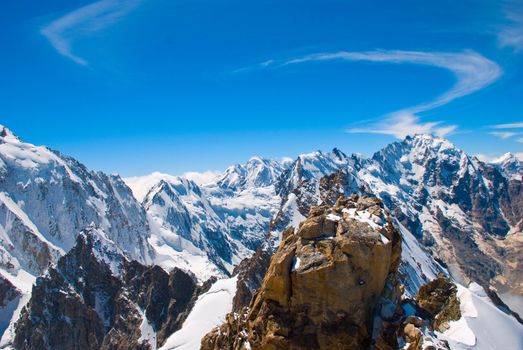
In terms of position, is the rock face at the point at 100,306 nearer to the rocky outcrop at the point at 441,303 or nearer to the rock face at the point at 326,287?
the rocky outcrop at the point at 441,303

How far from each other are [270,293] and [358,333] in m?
6.76

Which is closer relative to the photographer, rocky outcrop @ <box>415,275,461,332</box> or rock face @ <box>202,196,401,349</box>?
rock face @ <box>202,196,401,349</box>

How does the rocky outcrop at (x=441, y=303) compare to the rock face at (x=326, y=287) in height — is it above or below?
below

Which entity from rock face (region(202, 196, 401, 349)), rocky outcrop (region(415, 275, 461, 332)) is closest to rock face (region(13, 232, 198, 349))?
rocky outcrop (region(415, 275, 461, 332))

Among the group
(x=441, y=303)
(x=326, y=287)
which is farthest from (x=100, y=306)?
(x=326, y=287)

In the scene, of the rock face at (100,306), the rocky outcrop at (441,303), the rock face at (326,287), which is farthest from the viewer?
the rock face at (100,306)

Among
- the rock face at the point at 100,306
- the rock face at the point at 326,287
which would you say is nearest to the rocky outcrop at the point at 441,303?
the rock face at the point at 326,287

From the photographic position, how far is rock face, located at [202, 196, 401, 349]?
33312 mm

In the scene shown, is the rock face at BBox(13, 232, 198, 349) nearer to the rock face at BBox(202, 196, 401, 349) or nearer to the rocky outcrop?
the rocky outcrop

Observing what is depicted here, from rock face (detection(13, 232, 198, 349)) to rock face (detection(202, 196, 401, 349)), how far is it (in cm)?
12559

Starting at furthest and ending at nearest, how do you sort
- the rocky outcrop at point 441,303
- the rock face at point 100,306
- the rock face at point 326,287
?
the rock face at point 100,306, the rocky outcrop at point 441,303, the rock face at point 326,287

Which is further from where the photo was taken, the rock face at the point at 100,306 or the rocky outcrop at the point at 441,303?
the rock face at the point at 100,306

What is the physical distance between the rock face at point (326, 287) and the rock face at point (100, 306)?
125589 millimetres

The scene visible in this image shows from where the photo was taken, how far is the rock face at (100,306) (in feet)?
524
